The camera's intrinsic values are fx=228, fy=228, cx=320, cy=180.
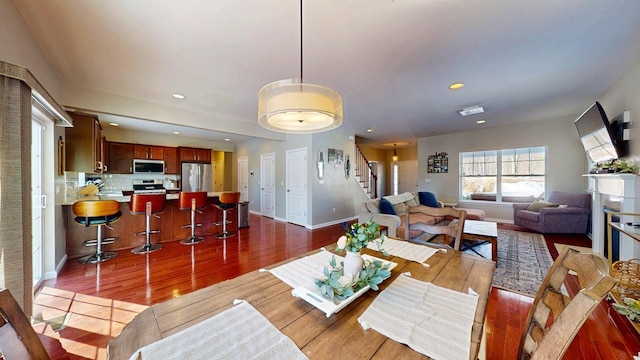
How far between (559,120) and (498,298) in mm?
5240

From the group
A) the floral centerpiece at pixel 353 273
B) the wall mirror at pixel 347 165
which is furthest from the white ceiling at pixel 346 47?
the wall mirror at pixel 347 165

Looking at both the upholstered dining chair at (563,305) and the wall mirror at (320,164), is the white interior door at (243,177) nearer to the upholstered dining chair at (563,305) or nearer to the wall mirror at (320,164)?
the wall mirror at (320,164)

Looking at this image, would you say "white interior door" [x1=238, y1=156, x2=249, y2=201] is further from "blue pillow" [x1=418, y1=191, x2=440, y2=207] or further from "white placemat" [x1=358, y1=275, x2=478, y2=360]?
"white placemat" [x1=358, y1=275, x2=478, y2=360]

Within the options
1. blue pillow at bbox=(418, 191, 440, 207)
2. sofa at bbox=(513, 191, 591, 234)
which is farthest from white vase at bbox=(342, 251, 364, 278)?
sofa at bbox=(513, 191, 591, 234)

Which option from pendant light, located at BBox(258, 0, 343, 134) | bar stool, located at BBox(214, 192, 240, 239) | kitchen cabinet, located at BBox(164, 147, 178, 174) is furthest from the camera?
kitchen cabinet, located at BBox(164, 147, 178, 174)

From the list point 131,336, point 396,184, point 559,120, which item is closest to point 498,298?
point 131,336

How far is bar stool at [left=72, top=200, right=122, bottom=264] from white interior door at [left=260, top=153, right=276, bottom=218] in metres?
3.77

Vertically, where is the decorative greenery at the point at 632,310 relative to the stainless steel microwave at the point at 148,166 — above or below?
below

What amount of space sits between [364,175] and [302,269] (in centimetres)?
638

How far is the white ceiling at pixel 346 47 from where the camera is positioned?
5.91 feet

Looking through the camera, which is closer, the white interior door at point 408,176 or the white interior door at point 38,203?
the white interior door at point 38,203

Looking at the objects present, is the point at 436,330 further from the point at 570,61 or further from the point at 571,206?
the point at 571,206

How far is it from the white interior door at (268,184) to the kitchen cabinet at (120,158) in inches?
135

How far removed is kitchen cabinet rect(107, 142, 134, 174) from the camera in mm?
5875
